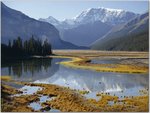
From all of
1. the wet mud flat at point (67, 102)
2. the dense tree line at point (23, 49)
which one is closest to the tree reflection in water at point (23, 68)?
the dense tree line at point (23, 49)

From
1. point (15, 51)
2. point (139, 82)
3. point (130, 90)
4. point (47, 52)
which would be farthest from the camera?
point (47, 52)

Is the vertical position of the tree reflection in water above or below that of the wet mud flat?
above

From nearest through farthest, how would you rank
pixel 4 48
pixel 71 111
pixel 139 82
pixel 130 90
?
pixel 71 111, pixel 130 90, pixel 139 82, pixel 4 48

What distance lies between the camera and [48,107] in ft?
107

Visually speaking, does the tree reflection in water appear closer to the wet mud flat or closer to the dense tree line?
the dense tree line

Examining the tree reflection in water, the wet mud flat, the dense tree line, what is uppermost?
the dense tree line

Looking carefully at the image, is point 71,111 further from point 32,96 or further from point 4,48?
point 4,48

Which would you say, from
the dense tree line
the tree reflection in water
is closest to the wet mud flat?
the tree reflection in water

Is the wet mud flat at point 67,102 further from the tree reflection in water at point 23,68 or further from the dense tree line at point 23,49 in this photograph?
the dense tree line at point 23,49

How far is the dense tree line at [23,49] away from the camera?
111m

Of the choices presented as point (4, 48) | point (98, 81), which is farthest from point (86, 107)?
point (4, 48)

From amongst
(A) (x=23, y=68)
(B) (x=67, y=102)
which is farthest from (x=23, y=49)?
(B) (x=67, y=102)

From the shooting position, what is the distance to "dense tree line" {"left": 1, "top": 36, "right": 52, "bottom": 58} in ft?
365

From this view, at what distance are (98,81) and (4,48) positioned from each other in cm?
6056
